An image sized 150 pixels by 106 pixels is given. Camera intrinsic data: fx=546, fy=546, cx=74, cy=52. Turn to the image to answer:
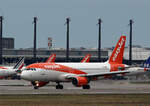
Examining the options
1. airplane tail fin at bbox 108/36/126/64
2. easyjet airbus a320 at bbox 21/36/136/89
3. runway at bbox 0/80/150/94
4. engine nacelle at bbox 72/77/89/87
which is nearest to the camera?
runway at bbox 0/80/150/94

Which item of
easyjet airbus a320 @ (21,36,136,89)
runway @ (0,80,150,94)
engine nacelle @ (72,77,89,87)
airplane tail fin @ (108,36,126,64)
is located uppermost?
airplane tail fin @ (108,36,126,64)

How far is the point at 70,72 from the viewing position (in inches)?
3098

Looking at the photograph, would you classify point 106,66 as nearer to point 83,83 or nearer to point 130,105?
point 83,83

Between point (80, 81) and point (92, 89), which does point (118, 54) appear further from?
point (92, 89)

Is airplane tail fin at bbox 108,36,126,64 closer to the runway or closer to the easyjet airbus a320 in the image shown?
the easyjet airbus a320

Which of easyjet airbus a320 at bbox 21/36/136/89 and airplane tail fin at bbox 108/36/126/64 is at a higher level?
airplane tail fin at bbox 108/36/126/64

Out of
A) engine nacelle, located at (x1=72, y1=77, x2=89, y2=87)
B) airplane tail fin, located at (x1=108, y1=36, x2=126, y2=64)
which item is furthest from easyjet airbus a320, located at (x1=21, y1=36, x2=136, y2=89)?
airplane tail fin, located at (x1=108, y1=36, x2=126, y2=64)

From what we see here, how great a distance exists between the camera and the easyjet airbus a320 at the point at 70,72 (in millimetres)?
76938

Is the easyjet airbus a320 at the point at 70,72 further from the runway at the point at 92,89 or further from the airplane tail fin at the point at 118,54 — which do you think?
the runway at the point at 92,89

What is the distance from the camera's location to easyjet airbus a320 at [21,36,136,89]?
76.9 metres

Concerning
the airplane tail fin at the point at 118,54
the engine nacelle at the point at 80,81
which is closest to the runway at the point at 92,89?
the engine nacelle at the point at 80,81

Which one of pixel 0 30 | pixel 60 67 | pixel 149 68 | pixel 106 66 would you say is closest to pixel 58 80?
pixel 60 67

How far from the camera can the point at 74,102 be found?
4753cm

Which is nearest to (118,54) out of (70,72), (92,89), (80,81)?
(70,72)
